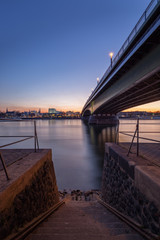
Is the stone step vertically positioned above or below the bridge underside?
below

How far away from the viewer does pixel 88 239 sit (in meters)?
2.51

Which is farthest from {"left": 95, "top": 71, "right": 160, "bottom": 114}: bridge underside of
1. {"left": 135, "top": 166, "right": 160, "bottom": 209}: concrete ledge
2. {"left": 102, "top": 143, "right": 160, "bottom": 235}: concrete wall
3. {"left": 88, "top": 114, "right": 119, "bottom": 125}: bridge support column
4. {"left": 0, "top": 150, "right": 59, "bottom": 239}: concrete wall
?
{"left": 88, "top": 114, "right": 119, "bottom": 125}: bridge support column

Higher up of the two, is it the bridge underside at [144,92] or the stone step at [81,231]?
the bridge underside at [144,92]

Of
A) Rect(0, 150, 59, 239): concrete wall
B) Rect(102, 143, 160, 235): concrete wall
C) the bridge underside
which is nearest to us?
Rect(0, 150, 59, 239): concrete wall

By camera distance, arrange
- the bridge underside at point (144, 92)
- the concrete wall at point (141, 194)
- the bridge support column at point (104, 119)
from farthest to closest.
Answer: the bridge support column at point (104, 119) → the bridge underside at point (144, 92) → the concrete wall at point (141, 194)

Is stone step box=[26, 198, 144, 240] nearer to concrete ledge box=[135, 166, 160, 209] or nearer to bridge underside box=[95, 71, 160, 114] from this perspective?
concrete ledge box=[135, 166, 160, 209]

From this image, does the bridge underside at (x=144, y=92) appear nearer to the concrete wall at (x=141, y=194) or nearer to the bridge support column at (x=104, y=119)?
the concrete wall at (x=141, y=194)

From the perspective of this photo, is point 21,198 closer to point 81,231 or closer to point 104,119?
point 81,231

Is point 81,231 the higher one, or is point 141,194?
point 141,194

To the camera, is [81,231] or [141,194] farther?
[141,194]

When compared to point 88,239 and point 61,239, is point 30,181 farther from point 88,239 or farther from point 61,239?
point 88,239

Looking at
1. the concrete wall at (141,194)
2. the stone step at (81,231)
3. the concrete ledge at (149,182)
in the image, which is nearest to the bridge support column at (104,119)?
the concrete wall at (141,194)

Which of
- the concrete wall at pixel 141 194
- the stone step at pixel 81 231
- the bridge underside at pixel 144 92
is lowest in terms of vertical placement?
the stone step at pixel 81 231

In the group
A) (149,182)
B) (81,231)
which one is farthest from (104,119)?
(81,231)
